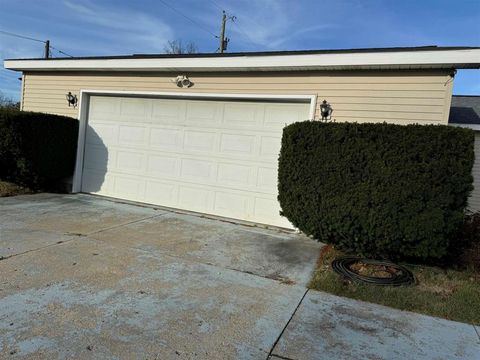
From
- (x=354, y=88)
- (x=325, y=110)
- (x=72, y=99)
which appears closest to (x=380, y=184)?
(x=325, y=110)

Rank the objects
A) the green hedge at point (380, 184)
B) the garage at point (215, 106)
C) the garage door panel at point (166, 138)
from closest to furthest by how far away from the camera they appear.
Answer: the green hedge at point (380, 184) → the garage at point (215, 106) → the garage door panel at point (166, 138)

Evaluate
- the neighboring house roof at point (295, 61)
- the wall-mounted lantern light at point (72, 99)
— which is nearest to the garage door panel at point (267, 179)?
the neighboring house roof at point (295, 61)

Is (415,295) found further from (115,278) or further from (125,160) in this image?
(125,160)

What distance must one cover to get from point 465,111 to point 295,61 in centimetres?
868

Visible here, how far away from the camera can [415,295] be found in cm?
416

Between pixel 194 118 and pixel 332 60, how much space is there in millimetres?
2838

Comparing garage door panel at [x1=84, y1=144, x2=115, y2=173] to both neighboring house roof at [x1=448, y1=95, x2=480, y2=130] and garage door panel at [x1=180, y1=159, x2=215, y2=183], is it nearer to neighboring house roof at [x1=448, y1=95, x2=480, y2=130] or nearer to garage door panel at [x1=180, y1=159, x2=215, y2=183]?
garage door panel at [x1=180, y1=159, x2=215, y2=183]

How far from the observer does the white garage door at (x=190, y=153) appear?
7160 mm

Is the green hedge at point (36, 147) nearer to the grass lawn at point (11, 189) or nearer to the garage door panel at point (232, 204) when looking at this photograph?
the grass lawn at point (11, 189)

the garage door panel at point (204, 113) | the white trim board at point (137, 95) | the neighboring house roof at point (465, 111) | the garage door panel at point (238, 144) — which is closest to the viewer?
the white trim board at point (137, 95)

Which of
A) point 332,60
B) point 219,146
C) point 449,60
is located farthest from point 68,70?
point 449,60

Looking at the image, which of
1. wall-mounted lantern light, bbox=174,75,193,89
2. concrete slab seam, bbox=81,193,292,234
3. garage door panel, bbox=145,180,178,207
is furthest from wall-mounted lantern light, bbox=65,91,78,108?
wall-mounted lantern light, bbox=174,75,193,89

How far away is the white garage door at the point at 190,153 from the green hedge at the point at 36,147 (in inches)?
17.3

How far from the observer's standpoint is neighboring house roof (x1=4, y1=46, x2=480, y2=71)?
5711mm
